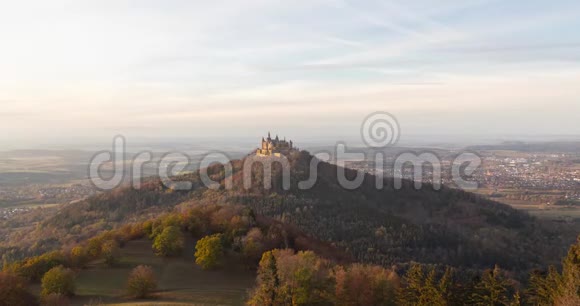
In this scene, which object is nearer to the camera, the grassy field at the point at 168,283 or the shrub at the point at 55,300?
the shrub at the point at 55,300

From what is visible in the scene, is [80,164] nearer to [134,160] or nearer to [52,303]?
[134,160]

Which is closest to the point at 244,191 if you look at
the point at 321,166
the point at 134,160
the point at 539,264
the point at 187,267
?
the point at 321,166

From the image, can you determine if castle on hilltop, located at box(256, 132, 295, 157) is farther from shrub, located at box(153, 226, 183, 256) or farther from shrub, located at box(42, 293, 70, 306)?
shrub, located at box(42, 293, 70, 306)

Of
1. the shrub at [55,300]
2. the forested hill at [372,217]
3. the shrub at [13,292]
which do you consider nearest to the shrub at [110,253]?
the shrub at [13,292]

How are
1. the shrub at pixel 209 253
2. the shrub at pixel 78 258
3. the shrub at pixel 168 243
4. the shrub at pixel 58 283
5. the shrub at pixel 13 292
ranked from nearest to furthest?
the shrub at pixel 13 292
the shrub at pixel 58 283
the shrub at pixel 78 258
the shrub at pixel 209 253
the shrub at pixel 168 243

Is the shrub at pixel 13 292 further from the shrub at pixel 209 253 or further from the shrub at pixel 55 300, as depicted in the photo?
the shrub at pixel 209 253

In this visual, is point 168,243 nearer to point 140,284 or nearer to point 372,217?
point 140,284
